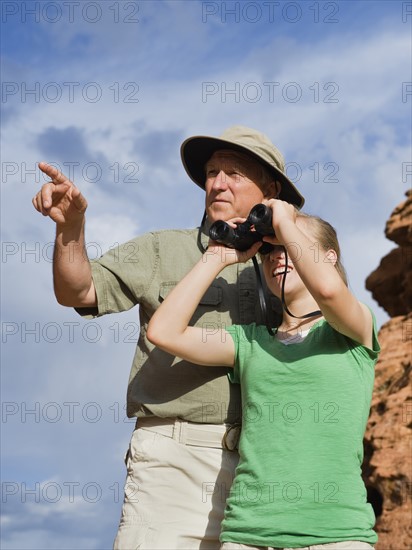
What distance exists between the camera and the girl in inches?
150

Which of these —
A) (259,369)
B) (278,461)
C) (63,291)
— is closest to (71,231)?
(63,291)

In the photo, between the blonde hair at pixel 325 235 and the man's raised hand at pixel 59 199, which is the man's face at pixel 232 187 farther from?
the man's raised hand at pixel 59 199

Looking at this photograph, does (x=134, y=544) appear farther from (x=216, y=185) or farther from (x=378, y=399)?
(x=378, y=399)

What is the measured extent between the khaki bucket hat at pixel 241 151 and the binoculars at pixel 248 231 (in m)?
0.54

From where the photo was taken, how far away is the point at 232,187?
4.77 meters

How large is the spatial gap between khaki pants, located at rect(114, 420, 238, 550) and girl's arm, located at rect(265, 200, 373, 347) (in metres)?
0.91

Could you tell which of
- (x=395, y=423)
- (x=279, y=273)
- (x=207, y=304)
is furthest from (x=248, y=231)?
(x=395, y=423)

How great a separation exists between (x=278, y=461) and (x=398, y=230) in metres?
16.2

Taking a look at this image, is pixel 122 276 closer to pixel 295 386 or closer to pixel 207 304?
pixel 207 304

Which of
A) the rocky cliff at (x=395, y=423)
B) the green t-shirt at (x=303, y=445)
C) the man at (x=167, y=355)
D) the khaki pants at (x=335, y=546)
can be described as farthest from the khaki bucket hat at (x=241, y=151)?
the rocky cliff at (x=395, y=423)

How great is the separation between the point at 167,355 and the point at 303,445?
100 centimetres

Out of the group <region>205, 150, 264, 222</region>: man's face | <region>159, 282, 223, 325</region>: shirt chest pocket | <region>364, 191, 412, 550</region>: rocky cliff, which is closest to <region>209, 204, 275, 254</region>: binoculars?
<region>205, 150, 264, 222</region>: man's face

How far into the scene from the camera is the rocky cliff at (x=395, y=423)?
14000 mm

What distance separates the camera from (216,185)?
4.74m
